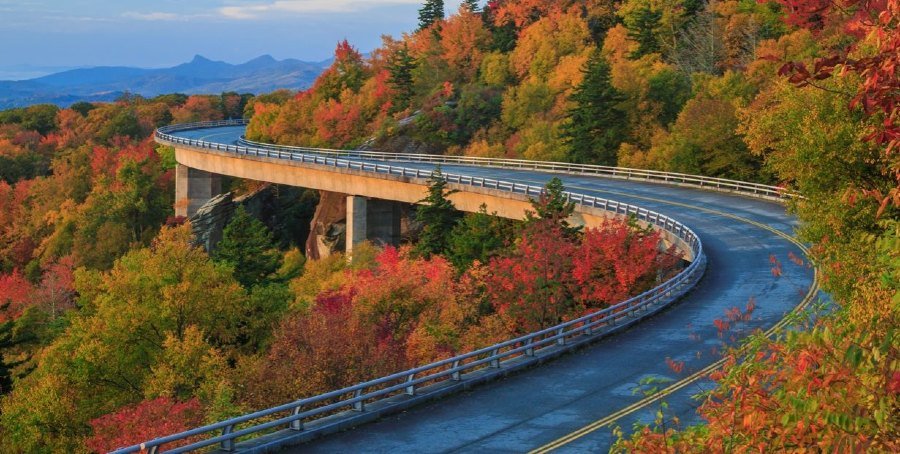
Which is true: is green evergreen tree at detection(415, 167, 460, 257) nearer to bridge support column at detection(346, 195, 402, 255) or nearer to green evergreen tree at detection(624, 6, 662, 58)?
bridge support column at detection(346, 195, 402, 255)

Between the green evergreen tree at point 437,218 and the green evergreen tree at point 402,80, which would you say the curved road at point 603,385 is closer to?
the green evergreen tree at point 437,218

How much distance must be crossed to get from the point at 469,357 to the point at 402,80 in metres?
87.8

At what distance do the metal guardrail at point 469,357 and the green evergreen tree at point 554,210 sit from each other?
97.2 inches

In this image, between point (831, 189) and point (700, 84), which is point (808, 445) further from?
point (700, 84)

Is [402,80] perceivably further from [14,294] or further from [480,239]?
[480,239]

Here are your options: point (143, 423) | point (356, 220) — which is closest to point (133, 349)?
point (143, 423)

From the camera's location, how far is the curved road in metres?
20.5

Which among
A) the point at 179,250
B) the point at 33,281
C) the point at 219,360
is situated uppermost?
the point at 179,250

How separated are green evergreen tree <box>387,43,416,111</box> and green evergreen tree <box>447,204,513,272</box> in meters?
51.1

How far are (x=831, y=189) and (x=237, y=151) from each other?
2635 inches

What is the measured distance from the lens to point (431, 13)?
5325 inches

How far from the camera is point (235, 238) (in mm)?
58812

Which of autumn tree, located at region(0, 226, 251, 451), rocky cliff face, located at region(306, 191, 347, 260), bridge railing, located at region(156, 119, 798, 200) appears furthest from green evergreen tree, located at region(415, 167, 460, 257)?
rocky cliff face, located at region(306, 191, 347, 260)

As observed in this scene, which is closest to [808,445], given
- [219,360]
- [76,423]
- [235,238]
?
[219,360]
